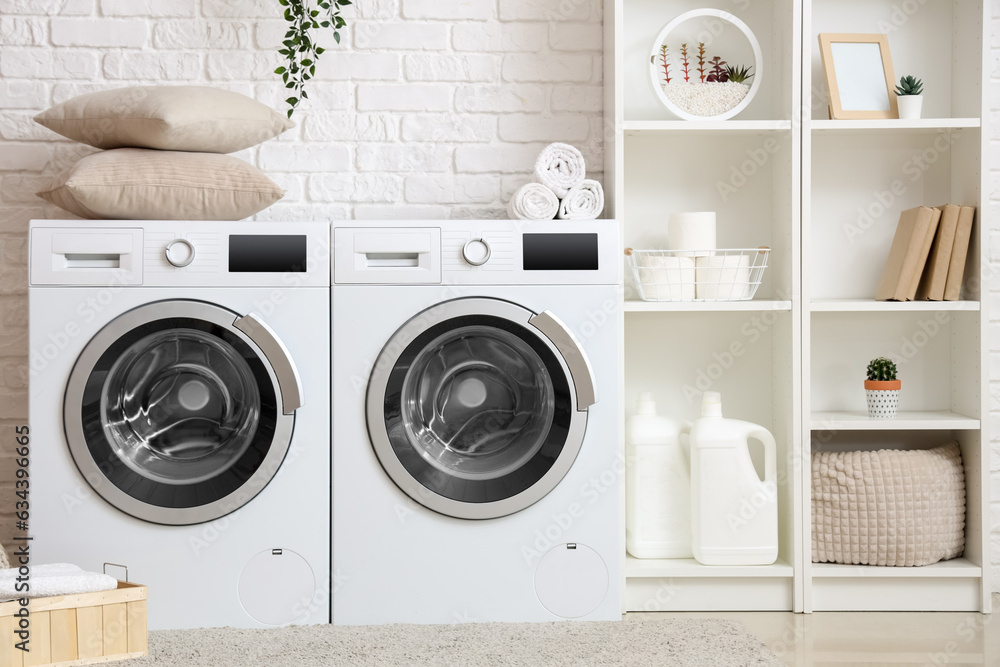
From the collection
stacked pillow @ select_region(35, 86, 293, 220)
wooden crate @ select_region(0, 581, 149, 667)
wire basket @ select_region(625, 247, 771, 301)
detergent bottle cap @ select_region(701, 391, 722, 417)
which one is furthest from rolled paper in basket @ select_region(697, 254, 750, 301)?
wooden crate @ select_region(0, 581, 149, 667)

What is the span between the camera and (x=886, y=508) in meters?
2.13

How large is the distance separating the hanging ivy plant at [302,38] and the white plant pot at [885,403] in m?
1.74

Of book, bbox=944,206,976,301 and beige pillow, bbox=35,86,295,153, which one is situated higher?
beige pillow, bbox=35,86,295,153

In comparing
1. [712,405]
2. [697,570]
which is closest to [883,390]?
[712,405]

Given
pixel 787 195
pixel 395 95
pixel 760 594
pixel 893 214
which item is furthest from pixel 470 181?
pixel 760 594

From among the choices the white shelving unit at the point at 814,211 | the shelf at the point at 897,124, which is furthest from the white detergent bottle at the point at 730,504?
the shelf at the point at 897,124

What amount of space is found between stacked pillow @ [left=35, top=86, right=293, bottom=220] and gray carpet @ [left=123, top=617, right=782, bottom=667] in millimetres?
987

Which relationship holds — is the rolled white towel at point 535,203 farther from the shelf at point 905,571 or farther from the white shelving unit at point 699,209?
the shelf at point 905,571

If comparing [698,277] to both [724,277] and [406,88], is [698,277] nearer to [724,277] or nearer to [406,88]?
[724,277]

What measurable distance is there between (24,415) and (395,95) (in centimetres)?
142

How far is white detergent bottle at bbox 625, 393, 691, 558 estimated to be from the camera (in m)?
2.18

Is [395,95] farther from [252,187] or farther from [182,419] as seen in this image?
[182,419]

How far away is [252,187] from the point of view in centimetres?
198

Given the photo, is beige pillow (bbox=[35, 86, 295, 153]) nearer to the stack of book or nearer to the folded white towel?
the folded white towel
